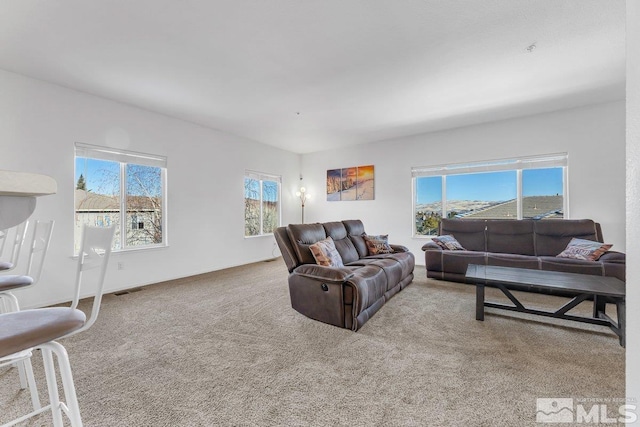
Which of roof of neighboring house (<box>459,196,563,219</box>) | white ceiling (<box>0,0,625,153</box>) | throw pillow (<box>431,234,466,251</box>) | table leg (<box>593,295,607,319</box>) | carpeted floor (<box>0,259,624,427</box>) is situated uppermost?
white ceiling (<box>0,0,625,153</box>)

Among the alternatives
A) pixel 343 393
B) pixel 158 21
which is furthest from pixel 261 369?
pixel 158 21

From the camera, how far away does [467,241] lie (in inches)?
182

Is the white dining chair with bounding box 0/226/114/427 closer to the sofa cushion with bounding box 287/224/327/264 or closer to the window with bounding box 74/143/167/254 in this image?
the sofa cushion with bounding box 287/224/327/264

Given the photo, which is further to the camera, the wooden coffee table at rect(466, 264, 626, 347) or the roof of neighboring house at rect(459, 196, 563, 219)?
the roof of neighboring house at rect(459, 196, 563, 219)

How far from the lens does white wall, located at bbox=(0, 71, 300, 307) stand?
3096mm

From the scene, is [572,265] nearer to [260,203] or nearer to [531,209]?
[531,209]

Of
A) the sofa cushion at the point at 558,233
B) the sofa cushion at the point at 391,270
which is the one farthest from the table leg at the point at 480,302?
the sofa cushion at the point at 558,233

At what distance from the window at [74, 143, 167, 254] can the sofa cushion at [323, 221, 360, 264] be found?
2737mm

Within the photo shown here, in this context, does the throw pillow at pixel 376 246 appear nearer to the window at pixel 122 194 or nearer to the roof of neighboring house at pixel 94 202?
the window at pixel 122 194

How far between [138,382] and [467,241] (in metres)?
4.72

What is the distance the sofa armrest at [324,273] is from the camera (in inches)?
101

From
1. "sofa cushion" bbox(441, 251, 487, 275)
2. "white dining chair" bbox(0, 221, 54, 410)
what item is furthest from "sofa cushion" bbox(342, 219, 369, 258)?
"white dining chair" bbox(0, 221, 54, 410)

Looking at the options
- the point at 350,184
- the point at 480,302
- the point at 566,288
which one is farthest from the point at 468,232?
the point at 350,184

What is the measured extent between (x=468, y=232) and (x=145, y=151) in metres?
5.39
